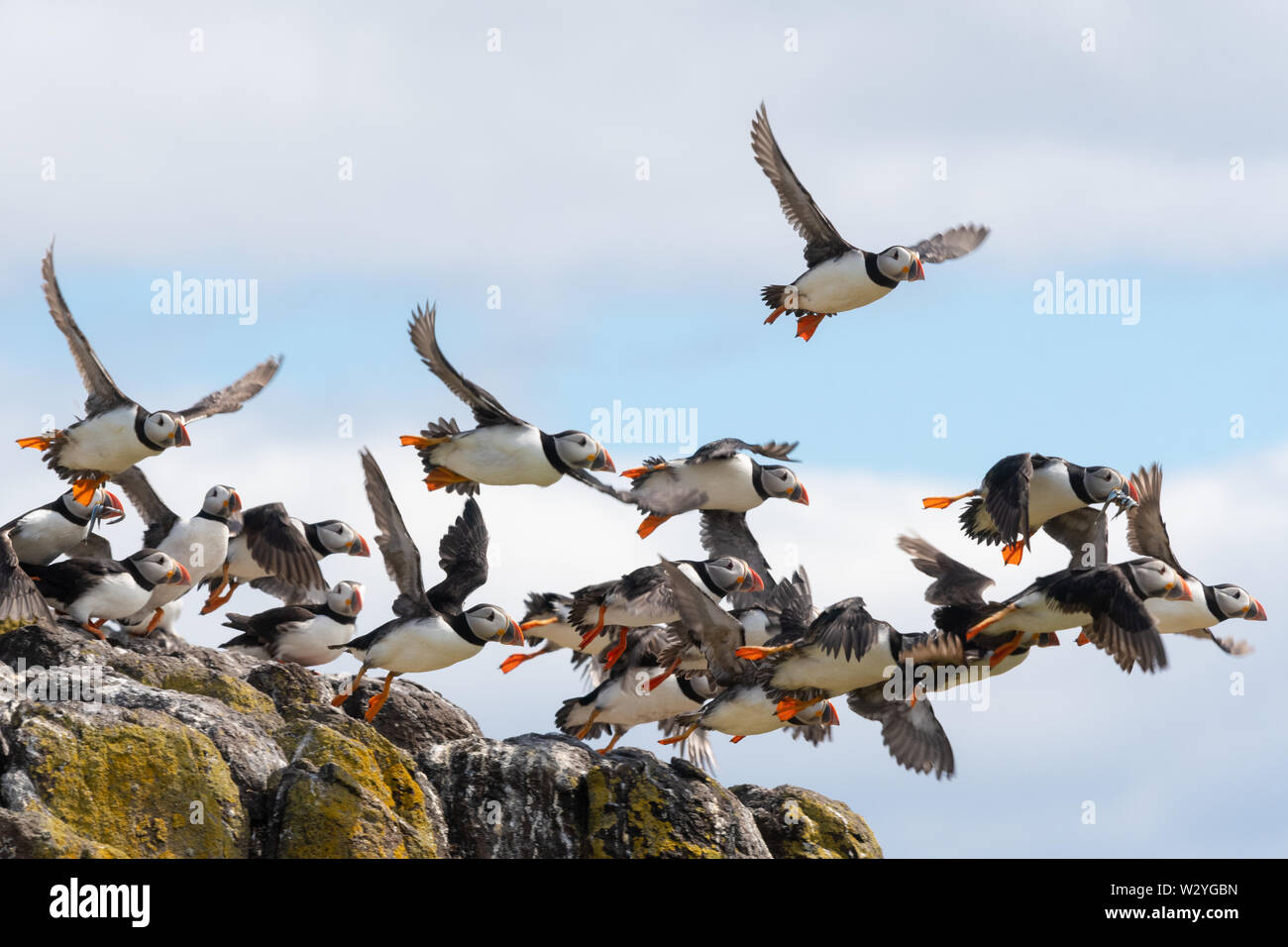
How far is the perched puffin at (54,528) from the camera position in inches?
559

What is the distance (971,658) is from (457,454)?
13.4ft

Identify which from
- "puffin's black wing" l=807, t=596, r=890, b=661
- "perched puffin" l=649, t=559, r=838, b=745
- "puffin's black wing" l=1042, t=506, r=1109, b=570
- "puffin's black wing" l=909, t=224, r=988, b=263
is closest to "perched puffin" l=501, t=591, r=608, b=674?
"perched puffin" l=649, t=559, r=838, b=745

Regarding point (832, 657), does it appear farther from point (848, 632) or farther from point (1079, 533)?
point (1079, 533)

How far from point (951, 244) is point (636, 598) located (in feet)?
18.6

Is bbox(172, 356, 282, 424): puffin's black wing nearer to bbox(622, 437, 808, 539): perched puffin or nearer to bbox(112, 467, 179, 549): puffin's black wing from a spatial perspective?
bbox(112, 467, 179, 549): puffin's black wing

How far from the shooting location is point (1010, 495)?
13.5 meters

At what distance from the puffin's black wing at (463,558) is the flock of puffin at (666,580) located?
0.02 m

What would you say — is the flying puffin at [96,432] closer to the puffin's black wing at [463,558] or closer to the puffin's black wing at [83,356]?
the puffin's black wing at [83,356]

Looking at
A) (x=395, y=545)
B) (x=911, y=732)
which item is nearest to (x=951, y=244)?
(x=911, y=732)

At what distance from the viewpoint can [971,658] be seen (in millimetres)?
12680

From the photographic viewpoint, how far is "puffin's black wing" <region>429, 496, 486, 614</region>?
13.7 m
